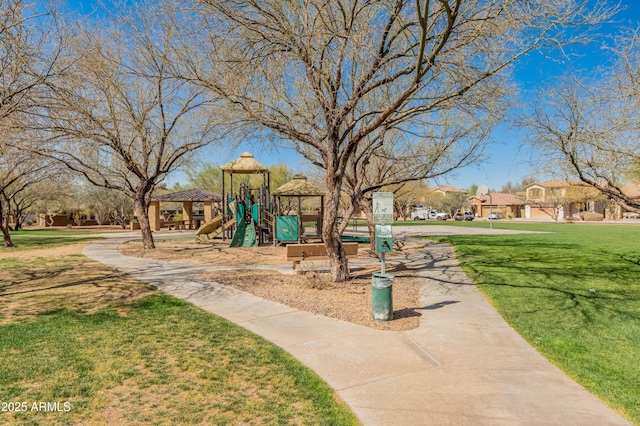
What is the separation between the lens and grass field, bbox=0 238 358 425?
329 cm

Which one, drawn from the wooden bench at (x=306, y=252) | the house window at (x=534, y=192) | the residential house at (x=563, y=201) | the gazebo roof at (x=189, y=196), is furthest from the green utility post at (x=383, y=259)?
the house window at (x=534, y=192)

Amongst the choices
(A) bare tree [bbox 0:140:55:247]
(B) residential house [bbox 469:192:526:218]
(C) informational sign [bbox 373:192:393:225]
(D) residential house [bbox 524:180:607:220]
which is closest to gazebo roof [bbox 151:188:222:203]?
(A) bare tree [bbox 0:140:55:247]

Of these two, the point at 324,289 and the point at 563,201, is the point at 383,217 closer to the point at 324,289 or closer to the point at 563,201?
the point at 324,289

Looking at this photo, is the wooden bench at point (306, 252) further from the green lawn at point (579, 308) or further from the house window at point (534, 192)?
the house window at point (534, 192)

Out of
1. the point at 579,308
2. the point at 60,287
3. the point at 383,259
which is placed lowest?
the point at 579,308

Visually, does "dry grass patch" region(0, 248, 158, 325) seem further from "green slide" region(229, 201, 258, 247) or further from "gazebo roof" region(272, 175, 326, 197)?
"gazebo roof" region(272, 175, 326, 197)

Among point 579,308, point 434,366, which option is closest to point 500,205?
point 579,308

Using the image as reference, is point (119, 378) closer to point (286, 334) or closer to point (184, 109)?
point (286, 334)

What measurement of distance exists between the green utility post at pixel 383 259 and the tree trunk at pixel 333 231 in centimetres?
178

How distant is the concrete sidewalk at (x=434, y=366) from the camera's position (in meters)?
3.33

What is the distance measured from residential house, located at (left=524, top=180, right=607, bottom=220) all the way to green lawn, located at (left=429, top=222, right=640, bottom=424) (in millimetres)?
33803

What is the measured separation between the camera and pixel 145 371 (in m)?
4.11

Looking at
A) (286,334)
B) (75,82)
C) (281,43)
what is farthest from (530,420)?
(75,82)

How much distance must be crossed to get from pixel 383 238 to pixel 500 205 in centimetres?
7630
